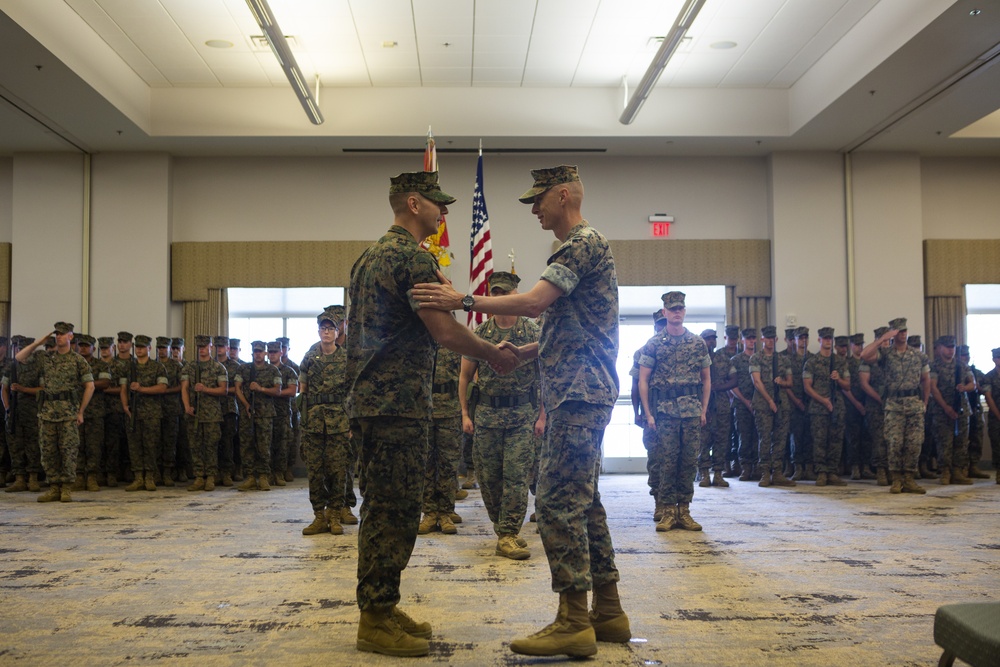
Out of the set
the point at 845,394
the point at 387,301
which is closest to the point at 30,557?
the point at 387,301

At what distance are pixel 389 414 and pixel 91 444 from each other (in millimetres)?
6971

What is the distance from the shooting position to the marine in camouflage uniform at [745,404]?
951 centimetres

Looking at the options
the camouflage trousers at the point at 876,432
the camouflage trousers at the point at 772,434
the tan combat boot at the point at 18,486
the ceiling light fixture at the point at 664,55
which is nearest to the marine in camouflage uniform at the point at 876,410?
the camouflage trousers at the point at 876,432

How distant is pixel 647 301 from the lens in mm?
11820

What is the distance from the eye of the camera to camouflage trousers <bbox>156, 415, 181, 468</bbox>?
920 cm

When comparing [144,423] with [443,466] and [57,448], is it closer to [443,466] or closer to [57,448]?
[57,448]

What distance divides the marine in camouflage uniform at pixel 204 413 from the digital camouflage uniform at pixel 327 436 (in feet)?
10.9

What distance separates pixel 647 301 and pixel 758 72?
3332 mm

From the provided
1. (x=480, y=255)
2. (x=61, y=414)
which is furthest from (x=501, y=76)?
(x=61, y=414)

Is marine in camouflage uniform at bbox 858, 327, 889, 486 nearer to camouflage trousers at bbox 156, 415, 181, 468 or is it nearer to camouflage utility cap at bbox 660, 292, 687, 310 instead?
camouflage utility cap at bbox 660, 292, 687, 310

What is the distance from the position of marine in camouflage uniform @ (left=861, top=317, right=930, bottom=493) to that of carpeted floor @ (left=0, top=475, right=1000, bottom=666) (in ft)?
4.45

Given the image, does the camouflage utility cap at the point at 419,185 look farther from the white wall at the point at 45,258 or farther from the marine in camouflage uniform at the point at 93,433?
the white wall at the point at 45,258

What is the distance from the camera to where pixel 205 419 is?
881 cm

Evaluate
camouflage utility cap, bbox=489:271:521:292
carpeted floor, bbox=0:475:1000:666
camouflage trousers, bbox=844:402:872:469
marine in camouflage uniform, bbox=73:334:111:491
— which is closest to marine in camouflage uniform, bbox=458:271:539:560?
carpeted floor, bbox=0:475:1000:666
